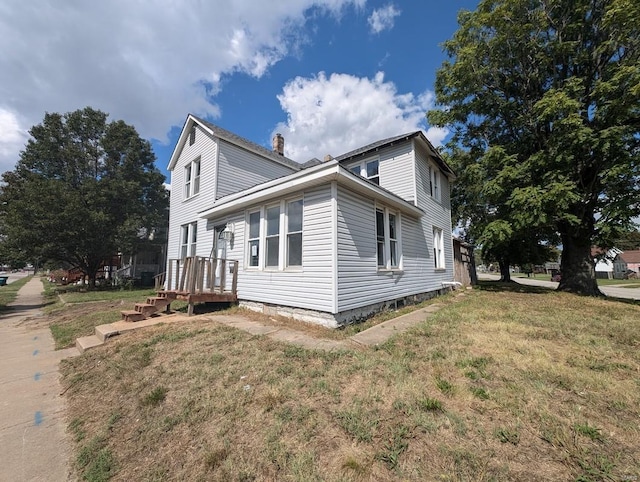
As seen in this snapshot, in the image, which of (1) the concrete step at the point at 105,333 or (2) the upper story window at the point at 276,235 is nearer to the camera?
(1) the concrete step at the point at 105,333

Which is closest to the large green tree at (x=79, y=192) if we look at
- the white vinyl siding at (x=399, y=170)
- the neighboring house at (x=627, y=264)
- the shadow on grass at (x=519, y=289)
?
the white vinyl siding at (x=399, y=170)

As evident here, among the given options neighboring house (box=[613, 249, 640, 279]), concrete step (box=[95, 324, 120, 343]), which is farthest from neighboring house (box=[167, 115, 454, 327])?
neighboring house (box=[613, 249, 640, 279])

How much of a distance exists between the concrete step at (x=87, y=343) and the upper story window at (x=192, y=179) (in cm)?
687

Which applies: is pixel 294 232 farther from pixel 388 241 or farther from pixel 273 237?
pixel 388 241

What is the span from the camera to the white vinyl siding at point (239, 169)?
1070 centimetres

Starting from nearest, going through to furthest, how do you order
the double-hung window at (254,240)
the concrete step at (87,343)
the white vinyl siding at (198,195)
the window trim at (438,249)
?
1. the concrete step at (87,343)
2. the double-hung window at (254,240)
3. the white vinyl siding at (198,195)
4. the window trim at (438,249)

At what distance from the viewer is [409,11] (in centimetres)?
967

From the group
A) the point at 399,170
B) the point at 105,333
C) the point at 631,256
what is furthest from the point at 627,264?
the point at 105,333

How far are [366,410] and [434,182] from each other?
11791 millimetres

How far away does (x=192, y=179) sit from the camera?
1192cm

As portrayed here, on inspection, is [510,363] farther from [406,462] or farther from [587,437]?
[406,462]

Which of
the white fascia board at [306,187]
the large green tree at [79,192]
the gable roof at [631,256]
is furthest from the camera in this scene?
the gable roof at [631,256]

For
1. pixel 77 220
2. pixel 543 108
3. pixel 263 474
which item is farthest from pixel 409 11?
pixel 77 220

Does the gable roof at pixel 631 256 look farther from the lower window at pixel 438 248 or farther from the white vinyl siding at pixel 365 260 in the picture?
the white vinyl siding at pixel 365 260
